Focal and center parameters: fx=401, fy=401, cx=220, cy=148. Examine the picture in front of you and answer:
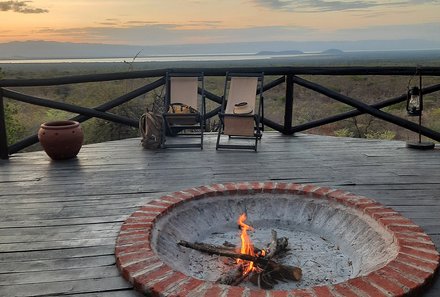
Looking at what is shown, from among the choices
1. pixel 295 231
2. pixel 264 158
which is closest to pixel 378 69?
pixel 264 158

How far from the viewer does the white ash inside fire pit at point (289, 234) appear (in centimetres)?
225

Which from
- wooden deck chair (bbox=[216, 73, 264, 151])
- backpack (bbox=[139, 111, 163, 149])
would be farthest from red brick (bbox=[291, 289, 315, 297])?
backpack (bbox=[139, 111, 163, 149])

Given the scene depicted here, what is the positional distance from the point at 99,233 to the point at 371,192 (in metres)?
2.08

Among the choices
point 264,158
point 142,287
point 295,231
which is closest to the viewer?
point 142,287

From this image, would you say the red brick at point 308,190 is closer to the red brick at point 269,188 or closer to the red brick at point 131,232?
the red brick at point 269,188

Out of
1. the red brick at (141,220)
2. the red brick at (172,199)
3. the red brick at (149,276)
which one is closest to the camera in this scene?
the red brick at (149,276)

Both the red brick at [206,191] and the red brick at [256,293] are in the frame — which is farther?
the red brick at [206,191]

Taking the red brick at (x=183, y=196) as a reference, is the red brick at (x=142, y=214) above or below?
below

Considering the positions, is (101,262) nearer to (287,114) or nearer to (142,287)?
(142,287)

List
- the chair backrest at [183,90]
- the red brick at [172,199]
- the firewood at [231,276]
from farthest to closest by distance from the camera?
the chair backrest at [183,90], the red brick at [172,199], the firewood at [231,276]

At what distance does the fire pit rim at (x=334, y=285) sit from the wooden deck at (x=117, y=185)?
3.5 inches

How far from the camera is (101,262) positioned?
2.13 metres

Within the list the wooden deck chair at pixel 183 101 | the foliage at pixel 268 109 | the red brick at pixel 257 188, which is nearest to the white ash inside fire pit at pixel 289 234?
the red brick at pixel 257 188

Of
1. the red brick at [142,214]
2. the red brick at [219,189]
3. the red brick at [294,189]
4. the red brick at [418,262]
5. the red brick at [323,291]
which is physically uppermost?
the red brick at [294,189]
